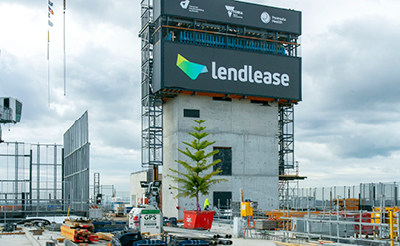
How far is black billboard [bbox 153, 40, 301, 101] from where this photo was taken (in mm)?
43531

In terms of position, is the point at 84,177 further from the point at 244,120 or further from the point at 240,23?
the point at 240,23

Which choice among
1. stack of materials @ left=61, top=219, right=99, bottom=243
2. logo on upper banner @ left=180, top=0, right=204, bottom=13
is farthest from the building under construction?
stack of materials @ left=61, top=219, right=99, bottom=243

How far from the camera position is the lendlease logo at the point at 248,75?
4556 cm

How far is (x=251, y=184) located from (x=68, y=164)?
59.2 feet

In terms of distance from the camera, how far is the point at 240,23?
47344mm

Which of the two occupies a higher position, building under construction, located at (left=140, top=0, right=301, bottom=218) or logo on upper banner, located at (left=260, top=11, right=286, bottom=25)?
logo on upper banner, located at (left=260, top=11, right=286, bottom=25)

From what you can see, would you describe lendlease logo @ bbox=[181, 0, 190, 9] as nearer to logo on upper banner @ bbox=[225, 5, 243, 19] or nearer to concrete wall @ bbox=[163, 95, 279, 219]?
logo on upper banner @ bbox=[225, 5, 243, 19]

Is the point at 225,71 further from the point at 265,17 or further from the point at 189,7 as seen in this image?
the point at 265,17

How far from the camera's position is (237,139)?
4638cm

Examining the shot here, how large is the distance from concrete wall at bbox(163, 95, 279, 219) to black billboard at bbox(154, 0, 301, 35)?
809cm

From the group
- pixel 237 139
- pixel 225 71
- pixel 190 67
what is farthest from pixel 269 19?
pixel 237 139

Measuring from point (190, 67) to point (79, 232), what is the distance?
2631cm

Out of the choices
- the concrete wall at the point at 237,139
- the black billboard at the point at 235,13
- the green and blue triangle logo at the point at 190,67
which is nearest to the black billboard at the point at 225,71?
the green and blue triangle logo at the point at 190,67

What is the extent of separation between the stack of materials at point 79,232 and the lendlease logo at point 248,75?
25.9 m
